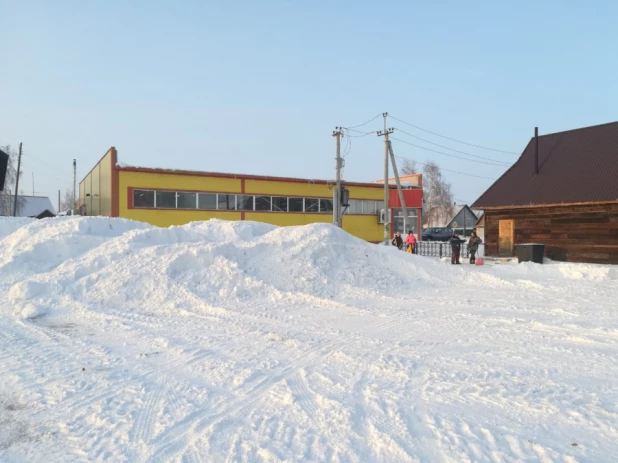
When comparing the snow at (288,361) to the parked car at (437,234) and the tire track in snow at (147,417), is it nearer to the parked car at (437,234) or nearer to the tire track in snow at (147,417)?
the tire track in snow at (147,417)

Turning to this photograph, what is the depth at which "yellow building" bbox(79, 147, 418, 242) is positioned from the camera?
24969 mm

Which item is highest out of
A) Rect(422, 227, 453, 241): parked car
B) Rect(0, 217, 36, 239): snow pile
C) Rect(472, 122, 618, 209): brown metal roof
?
Rect(472, 122, 618, 209): brown metal roof

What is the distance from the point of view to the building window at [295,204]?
30.5 m

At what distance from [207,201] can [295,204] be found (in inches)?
249

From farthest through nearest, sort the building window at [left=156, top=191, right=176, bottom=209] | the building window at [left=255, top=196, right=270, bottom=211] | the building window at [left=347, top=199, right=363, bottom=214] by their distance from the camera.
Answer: the building window at [left=347, top=199, right=363, bottom=214]
the building window at [left=255, top=196, right=270, bottom=211]
the building window at [left=156, top=191, right=176, bottom=209]

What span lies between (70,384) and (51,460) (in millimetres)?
1556

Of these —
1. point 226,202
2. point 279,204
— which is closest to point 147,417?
point 226,202

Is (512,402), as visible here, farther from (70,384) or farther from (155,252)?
(155,252)

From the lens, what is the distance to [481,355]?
5770 mm

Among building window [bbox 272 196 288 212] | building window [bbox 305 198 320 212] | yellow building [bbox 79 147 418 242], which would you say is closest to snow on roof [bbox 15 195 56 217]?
yellow building [bbox 79 147 418 242]

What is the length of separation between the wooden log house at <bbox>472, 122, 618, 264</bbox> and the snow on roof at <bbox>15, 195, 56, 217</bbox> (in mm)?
54301

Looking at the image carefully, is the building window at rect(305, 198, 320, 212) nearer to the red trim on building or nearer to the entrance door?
the red trim on building

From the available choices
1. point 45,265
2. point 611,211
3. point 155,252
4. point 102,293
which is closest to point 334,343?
point 102,293

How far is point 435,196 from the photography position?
67.6 meters
